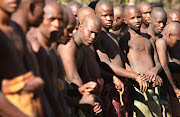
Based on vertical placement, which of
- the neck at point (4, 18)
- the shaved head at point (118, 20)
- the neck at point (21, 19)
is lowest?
the shaved head at point (118, 20)

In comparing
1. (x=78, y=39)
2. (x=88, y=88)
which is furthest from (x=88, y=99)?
(x=78, y=39)

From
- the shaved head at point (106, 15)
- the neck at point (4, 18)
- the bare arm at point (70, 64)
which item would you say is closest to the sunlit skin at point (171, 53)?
the shaved head at point (106, 15)

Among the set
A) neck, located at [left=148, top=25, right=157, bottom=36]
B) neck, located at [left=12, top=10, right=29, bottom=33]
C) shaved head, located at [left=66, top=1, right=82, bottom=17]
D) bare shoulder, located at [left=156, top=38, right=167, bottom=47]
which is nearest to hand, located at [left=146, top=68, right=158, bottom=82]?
bare shoulder, located at [left=156, top=38, right=167, bottom=47]

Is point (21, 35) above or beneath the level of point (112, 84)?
above

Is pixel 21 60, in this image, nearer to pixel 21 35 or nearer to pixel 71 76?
pixel 21 35

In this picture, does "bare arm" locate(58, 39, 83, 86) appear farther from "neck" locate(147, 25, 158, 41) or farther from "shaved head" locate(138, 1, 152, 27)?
"shaved head" locate(138, 1, 152, 27)

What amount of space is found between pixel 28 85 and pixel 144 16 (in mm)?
5777

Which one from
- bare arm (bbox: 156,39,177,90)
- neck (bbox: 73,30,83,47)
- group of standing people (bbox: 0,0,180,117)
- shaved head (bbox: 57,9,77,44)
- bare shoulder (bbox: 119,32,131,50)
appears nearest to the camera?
group of standing people (bbox: 0,0,180,117)

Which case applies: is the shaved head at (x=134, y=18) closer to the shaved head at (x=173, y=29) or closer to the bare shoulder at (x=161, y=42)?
the bare shoulder at (x=161, y=42)

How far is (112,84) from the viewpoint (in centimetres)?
600

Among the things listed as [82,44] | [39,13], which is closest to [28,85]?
[39,13]

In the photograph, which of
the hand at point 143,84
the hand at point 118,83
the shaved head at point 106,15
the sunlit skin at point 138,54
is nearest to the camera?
the hand at point 118,83

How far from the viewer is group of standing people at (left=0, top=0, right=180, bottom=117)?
103 inches

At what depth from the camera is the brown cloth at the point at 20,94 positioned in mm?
2488
